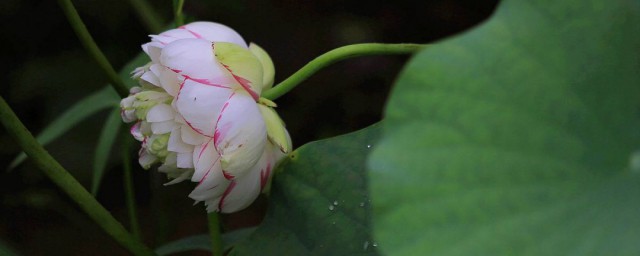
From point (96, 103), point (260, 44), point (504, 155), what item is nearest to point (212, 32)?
point (504, 155)

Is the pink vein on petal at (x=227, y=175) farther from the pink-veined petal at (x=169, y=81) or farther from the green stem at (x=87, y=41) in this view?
the green stem at (x=87, y=41)

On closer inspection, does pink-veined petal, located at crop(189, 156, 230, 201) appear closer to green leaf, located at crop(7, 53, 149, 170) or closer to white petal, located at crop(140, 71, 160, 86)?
white petal, located at crop(140, 71, 160, 86)

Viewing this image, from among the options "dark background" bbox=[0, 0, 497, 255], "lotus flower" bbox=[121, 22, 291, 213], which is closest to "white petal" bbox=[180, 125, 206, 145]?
A: "lotus flower" bbox=[121, 22, 291, 213]

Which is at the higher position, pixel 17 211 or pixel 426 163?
pixel 426 163

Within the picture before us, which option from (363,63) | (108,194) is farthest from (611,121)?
(108,194)

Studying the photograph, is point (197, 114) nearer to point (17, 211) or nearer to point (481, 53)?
point (481, 53)

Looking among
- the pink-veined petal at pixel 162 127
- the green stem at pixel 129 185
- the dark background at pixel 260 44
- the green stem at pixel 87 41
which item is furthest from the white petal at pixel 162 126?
the dark background at pixel 260 44
